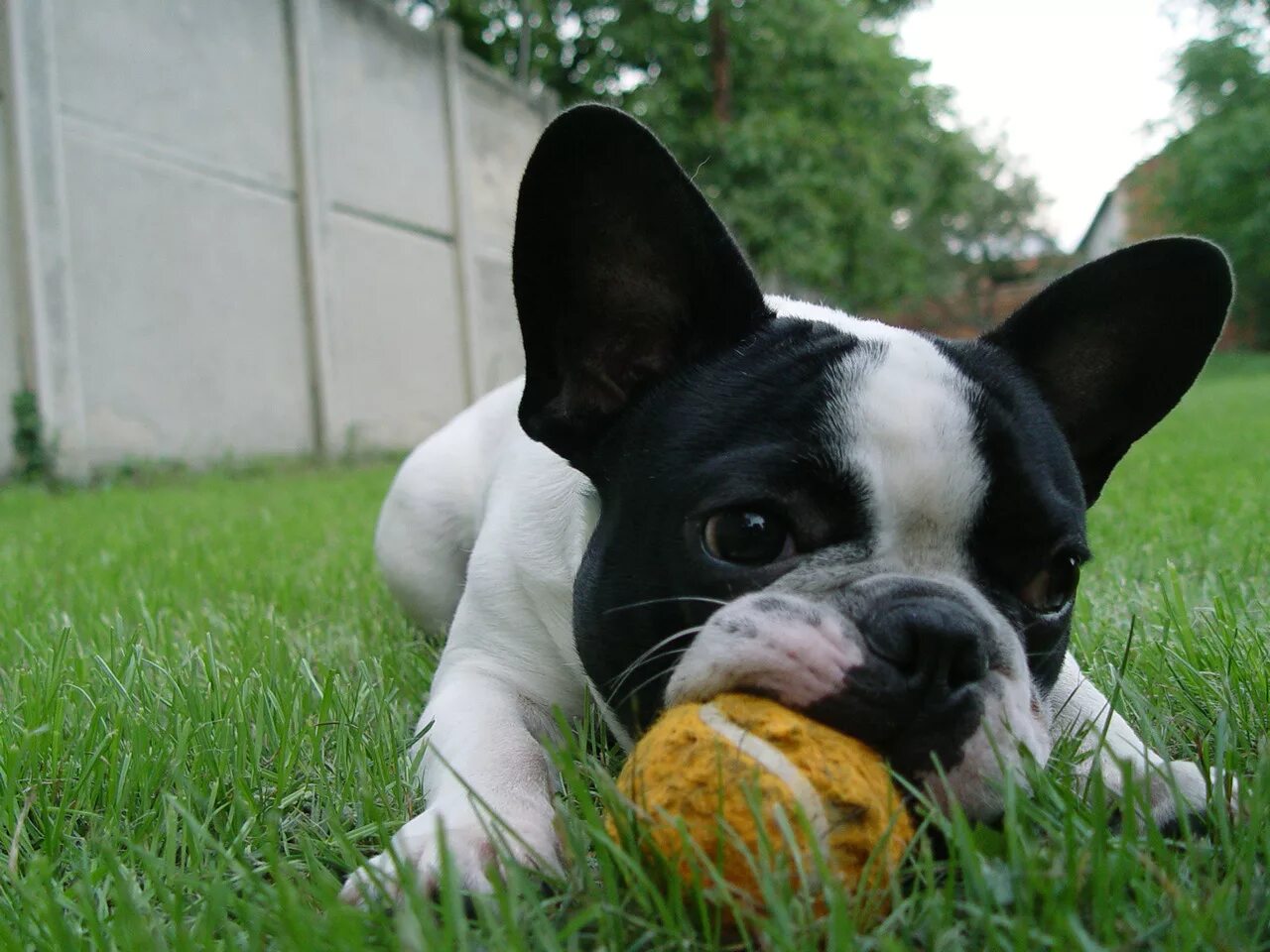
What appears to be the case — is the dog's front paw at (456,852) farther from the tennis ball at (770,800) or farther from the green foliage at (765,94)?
the green foliage at (765,94)

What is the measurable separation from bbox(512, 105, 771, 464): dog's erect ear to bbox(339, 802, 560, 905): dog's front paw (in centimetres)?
73

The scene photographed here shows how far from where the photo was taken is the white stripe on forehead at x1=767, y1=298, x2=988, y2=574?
152cm

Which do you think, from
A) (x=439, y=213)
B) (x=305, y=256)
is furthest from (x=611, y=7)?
(x=305, y=256)

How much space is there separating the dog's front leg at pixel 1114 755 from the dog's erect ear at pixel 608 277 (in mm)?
849

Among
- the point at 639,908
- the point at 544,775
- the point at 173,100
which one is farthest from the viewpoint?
the point at 173,100

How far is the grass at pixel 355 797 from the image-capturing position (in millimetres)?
1096

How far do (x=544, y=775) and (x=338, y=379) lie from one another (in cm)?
876

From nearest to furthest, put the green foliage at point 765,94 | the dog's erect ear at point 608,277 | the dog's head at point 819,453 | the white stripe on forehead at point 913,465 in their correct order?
the dog's head at point 819,453 → the white stripe on forehead at point 913,465 → the dog's erect ear at point 608,277 → the green foliage at point 765,94

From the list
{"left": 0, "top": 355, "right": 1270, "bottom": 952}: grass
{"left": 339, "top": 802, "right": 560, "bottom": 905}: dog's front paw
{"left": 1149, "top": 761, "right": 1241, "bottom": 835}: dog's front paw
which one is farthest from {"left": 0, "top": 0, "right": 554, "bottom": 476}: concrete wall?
{"left": 1149, "top": 761, "right": 1241, "bottom": 835}: dog's front paw

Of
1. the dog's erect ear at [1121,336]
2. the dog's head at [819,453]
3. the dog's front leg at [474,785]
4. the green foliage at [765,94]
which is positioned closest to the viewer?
the dog's front leg at [474,785]

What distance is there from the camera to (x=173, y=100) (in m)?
8.25

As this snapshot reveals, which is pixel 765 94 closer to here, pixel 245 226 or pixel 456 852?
pixel 245 226

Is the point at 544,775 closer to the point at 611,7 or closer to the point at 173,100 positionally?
the point at 173,100

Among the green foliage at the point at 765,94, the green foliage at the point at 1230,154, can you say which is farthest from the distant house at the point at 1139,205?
the green foliage at the point at 765,94
